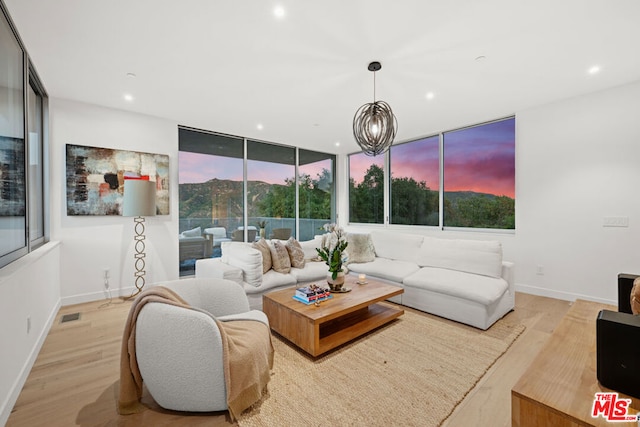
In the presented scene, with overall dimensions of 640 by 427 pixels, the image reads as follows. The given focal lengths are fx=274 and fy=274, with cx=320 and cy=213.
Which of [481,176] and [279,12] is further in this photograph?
[481,176]

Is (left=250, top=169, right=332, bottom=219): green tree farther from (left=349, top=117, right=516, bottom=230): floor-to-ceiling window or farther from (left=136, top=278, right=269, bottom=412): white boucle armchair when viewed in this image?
(left=136, top=278, right=269, bottom=412): white boucle armchair

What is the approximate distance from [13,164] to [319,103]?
3.19 m

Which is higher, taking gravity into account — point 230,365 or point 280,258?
point 280,258

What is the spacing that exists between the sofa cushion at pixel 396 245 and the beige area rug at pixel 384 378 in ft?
4.79

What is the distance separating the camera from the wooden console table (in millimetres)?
1021

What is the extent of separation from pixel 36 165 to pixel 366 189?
5.56m

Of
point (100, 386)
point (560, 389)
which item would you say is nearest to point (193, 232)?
point (100, 386)

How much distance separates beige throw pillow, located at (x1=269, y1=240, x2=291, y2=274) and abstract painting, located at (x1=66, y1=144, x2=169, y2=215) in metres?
2.28

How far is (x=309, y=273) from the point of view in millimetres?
3650

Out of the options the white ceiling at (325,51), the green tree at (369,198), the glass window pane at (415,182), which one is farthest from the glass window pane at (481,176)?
the green tree at (369,198)

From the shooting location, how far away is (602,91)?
3.42m

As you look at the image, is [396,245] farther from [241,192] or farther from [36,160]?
[36,160]

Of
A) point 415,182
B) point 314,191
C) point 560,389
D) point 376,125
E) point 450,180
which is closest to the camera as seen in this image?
point 560,389

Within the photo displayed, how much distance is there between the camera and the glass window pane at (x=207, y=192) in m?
4.70
